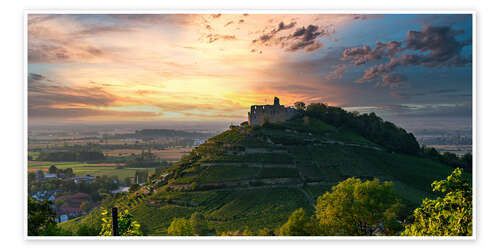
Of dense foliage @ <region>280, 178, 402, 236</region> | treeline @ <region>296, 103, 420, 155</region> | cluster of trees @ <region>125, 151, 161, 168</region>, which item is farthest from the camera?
treeline @ <region>296, 103, 420, 155</region>

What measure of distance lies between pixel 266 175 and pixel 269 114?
777cm

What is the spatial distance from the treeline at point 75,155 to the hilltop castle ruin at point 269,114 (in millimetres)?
12589

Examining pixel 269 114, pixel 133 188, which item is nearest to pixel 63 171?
pixel 133 188

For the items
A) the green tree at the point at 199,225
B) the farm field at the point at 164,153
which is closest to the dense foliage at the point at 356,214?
the green tree at the point at 199,225

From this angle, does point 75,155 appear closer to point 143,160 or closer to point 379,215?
point 143,160

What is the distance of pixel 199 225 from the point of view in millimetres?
14258

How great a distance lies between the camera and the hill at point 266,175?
54.3 feet

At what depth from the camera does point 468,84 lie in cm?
930

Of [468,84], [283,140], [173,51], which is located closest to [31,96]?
[173,51]

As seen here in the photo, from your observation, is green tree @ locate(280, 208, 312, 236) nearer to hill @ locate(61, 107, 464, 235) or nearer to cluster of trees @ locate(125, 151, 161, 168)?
hill @ locate(61, 107, 464, 235)

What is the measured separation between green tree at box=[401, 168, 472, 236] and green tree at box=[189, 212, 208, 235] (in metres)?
8.91

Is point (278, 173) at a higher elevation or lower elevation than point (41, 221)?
lower

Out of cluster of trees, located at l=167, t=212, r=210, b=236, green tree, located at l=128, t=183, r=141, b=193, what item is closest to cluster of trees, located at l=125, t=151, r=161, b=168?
cluster of trees, located at l=167, t=212, r=210, b=236

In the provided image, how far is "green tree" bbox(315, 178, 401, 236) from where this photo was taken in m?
8.90
